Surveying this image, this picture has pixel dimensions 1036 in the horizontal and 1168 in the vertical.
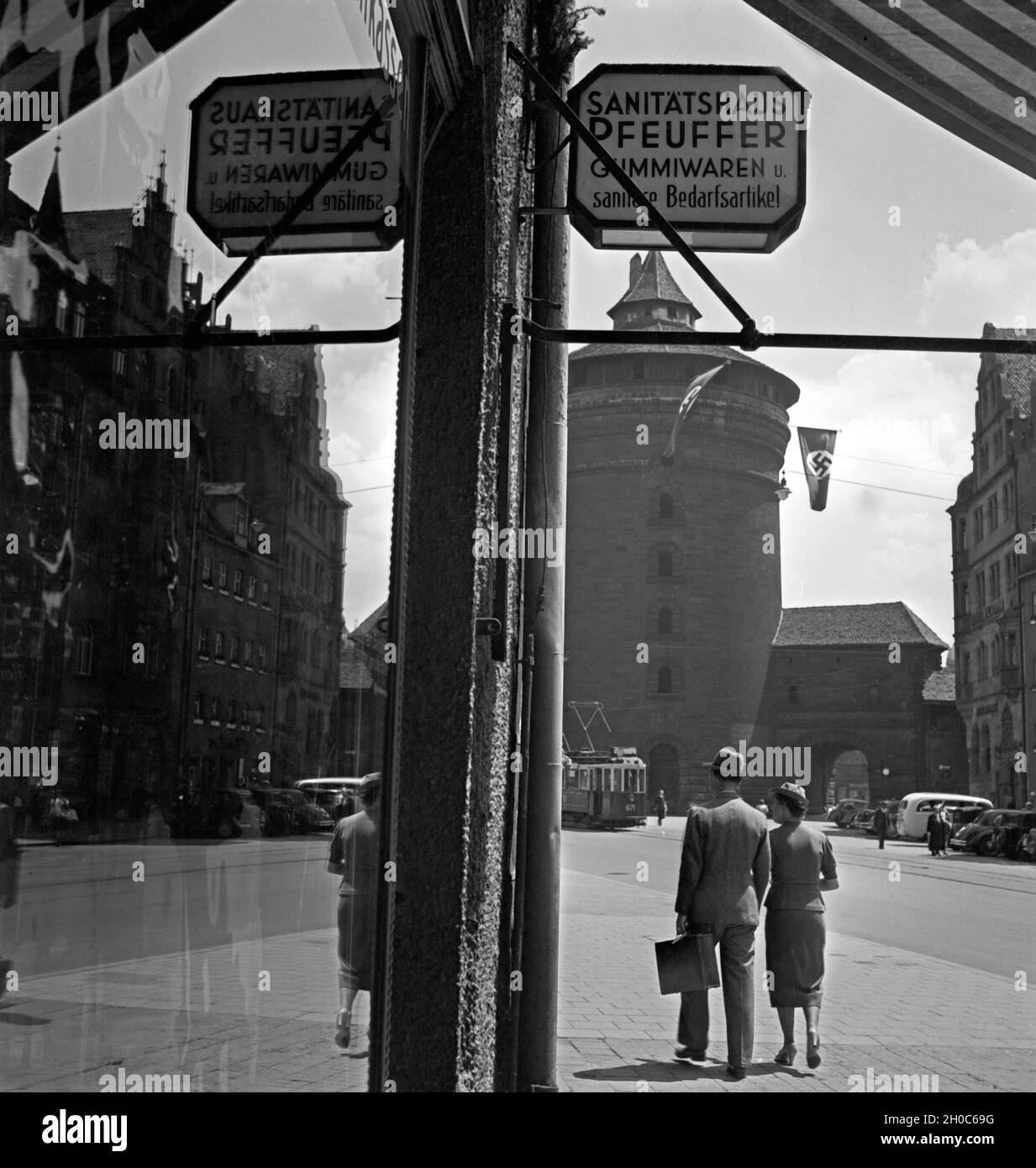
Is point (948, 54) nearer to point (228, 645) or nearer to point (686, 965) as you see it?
point (686, 965)

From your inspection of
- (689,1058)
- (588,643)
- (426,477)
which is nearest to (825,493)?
(588,643)

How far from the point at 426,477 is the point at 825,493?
35.2 meters

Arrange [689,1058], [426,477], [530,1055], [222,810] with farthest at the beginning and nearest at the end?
[689,1058] < [530,1055] < [426,477] < [222,810]

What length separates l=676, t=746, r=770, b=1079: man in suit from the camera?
6.35 meters

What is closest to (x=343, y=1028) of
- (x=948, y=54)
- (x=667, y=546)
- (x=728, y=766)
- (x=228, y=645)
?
(x=228, y=645)

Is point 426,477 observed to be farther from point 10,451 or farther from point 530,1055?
point 530,1055

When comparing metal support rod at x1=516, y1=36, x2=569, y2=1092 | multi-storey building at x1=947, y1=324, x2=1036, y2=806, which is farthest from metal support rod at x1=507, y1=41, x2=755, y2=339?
multi-storey building at x1=947, y1=324, x2=1036, y2=806

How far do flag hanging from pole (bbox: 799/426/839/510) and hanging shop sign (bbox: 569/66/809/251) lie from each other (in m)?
30.0

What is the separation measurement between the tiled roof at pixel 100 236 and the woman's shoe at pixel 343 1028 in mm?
1721

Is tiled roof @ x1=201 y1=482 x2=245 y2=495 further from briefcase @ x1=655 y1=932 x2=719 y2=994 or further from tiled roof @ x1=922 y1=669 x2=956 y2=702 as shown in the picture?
tiled roof @ x1=922 y1=669 x2=956 y2=702

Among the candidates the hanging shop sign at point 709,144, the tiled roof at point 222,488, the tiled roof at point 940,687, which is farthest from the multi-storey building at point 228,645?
the tiled roof at point 940,687

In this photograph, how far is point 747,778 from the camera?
2233 inches

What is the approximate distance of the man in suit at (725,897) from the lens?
6348mm
